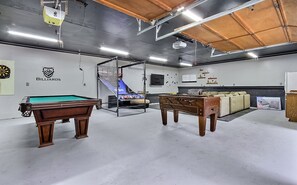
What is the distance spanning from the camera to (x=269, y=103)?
25.7 feet

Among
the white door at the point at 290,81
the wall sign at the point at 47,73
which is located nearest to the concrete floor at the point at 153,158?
the wall sign at the point at 47,73

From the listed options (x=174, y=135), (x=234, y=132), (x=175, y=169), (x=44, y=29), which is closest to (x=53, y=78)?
(x=44, y=29)

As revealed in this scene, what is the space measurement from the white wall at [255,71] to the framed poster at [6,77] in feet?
36.2

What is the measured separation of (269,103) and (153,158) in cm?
853

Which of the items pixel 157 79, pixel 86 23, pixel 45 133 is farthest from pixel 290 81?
pixel 45 133

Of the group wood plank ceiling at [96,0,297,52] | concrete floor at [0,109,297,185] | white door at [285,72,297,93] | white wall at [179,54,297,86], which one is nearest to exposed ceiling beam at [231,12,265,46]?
wood plank ceiling at [96,0,297,52]

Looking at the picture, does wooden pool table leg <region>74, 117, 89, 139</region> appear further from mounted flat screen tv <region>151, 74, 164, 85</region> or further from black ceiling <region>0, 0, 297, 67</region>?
mounted flat screen tv <region>151, 74, 164, 85</region>

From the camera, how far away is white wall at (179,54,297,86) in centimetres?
752

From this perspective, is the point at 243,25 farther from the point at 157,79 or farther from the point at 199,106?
the point at 157,79

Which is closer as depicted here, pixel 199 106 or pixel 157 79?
pixel 199 106

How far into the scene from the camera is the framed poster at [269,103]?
761 centimetres

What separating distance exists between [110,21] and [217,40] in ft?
10.4

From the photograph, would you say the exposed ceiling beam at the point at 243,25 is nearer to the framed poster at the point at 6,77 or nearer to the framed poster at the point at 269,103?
the framed poster at the point at 269,103

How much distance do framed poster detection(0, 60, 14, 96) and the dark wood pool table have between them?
6.13 meters
